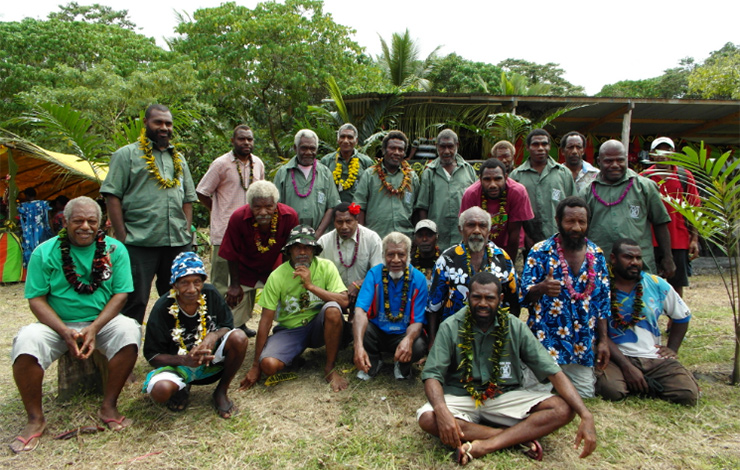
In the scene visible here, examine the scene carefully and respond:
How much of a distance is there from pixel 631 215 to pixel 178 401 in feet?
14.2

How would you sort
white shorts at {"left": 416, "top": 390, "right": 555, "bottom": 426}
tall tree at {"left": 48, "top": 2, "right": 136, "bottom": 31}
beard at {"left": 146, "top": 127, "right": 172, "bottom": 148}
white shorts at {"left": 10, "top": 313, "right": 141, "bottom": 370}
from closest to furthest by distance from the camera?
white shorts at {"left": 416, "top": 390, "right": 555, "bottom": 426} → white shorts at {"left": 10, "top": 313, "right": 141, "bottom": 370} → beard at {"left": 146, "top": 127, "right": 172, "bottom": 148} → tall tree at {"left": 48, "top": 2, "right": 136, "bottom": 31}

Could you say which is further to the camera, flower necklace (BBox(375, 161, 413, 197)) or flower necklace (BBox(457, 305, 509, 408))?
flower necklace (BBox(375, 161, 413, 197))

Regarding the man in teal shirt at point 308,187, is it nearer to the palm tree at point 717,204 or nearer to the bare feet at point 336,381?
the bare feet at point 336,381

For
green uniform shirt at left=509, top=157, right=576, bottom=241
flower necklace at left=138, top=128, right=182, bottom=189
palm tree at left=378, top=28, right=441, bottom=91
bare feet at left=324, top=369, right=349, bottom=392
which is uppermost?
palm tree at left=378, top=28, right=441, bottom=91

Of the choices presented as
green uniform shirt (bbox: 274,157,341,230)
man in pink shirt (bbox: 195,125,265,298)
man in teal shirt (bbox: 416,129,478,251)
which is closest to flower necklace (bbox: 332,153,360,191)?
A: green uniform shirt (bbox: 274,157,341,230)

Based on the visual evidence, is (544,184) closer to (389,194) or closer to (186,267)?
(389,194)

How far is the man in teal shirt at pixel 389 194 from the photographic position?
17.6 ft

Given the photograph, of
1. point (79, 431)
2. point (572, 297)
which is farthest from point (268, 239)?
point (572, 297)

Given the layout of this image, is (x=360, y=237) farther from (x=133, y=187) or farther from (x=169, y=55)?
(x=169, y=55)

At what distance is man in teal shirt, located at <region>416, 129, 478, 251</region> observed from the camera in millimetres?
5281

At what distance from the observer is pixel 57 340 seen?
3537 mm

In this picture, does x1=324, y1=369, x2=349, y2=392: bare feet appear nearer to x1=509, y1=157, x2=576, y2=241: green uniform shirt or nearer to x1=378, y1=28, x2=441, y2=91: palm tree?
x1=509, y1=157, x2=576, y2=241: green uniform shirt

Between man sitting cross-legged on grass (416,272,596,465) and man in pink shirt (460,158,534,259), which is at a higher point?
man in pink shirt (460,158,534,259)

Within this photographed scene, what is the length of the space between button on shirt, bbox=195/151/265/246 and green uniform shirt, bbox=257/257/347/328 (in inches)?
50.8
